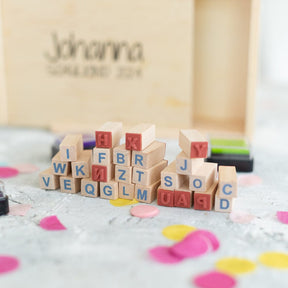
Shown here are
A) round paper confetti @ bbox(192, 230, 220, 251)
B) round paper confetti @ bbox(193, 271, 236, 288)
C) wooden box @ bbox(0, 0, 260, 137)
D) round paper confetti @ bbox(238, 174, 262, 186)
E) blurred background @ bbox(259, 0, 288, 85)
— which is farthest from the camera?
blurred background @ bbox(259, 0, 288, 85)

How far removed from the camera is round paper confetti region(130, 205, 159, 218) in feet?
2.86

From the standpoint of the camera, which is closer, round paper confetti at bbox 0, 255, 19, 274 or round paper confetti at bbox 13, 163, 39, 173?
round paper confetti at bbox 0, 255, 19, 274

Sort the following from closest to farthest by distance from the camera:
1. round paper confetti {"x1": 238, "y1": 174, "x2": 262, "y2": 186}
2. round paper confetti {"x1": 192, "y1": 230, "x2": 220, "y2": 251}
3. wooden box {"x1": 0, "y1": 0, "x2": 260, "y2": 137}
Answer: round paper confetti {"x1": 192, "y1": 230, "x2": 220, "y2": 251} → round paper confetti {"x1": 238, "y1": 174, "x2": 262, "y2": 186} → wooden box {"x1": 0, "y1": 0, "x2": 260, "y2": 137}

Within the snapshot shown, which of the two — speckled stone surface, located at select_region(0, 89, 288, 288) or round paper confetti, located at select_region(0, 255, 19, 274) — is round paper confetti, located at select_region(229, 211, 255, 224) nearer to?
speckled stone surface, located at select_region(0, 89, 288, 288)

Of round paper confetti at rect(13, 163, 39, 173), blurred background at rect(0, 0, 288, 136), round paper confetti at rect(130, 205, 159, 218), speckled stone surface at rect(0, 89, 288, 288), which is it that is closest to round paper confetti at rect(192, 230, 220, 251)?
speckled stone surface at rect(0, 89, 288, 288)

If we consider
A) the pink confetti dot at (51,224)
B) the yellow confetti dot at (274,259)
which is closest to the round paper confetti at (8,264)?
the pink confetti dot at (51,224)

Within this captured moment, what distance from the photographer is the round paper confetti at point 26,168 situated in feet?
3.77

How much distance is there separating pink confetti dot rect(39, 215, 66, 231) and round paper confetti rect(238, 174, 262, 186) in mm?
444

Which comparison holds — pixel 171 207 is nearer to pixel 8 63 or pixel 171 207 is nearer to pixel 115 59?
pixel 115 59

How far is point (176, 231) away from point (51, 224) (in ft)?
0.75

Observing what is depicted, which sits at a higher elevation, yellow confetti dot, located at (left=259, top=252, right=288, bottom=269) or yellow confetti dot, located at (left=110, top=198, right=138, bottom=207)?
yellow confetti dot, located at (left=110, top=198, right=138, bottom=207)

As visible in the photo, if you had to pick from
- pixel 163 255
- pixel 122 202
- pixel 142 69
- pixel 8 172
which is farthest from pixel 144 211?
pixel 142 69

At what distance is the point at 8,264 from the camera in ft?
2.27

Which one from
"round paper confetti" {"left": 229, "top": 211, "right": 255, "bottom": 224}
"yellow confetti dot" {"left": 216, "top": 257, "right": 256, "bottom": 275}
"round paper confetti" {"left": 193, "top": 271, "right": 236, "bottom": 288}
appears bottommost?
"round paper confetti" {"left": 193, "top": 271, "right": 236, "bottom": 288}
